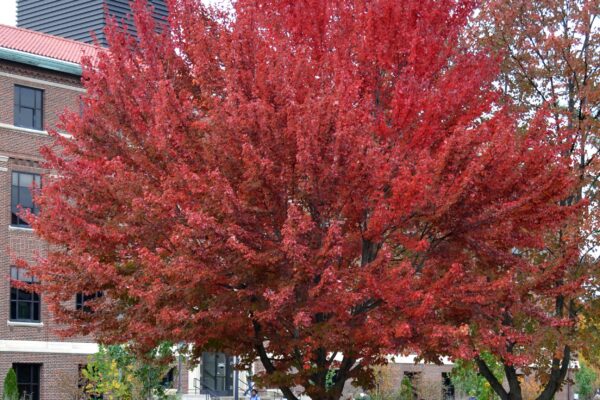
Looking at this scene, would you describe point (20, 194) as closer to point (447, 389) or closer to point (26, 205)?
point (26, 205)

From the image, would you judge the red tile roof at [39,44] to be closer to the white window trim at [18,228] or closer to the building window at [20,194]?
the building window at [20,194]

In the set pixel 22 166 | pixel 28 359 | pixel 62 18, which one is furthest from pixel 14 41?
pixel 62 18

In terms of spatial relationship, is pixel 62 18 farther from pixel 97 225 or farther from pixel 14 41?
pixel 97 225

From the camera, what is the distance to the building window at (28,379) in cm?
4281

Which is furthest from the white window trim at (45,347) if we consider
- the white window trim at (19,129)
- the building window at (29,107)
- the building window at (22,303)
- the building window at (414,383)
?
the building window at (414,383)

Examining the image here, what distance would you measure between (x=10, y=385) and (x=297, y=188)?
2679 cm

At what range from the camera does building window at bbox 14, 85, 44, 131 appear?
144 ft

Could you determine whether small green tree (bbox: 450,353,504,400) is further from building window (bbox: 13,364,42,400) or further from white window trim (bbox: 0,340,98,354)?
building window (bbox: 13,364,42,400)

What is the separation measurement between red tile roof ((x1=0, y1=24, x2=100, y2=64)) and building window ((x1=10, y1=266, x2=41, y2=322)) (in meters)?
9.93

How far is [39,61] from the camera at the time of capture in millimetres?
43594

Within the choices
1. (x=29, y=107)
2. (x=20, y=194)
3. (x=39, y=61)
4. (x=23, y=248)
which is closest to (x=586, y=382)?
(x=23, y=248)

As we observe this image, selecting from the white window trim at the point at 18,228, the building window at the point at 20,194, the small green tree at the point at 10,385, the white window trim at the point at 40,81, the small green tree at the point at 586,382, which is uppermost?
the white window trim at the point at 40,81

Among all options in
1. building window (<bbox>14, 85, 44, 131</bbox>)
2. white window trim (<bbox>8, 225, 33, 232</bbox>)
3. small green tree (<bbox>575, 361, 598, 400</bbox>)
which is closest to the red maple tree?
white window trim (<bbox>8, 225, 33, 232</bbox>)

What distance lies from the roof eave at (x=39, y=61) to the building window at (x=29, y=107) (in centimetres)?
138
